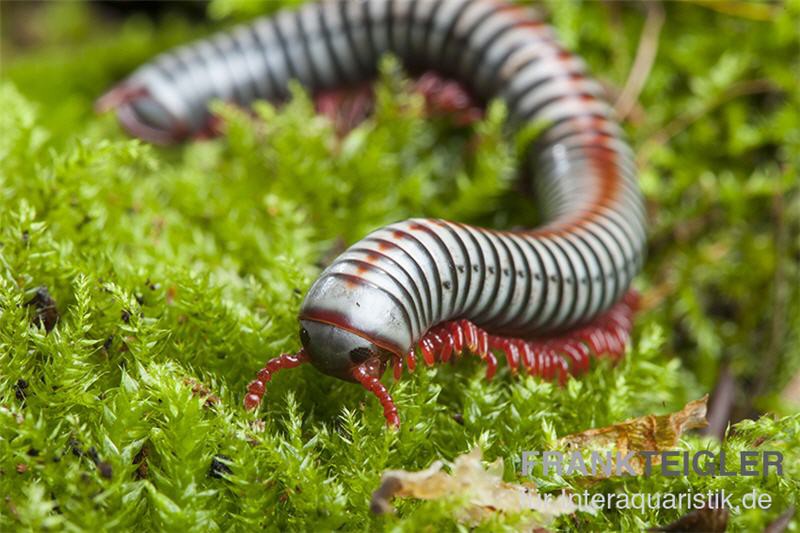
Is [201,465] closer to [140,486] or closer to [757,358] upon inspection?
[140,486]

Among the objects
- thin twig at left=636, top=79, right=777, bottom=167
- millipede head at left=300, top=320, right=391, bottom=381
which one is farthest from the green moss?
millipede head at left=300, top=320, right=391, bottom=381

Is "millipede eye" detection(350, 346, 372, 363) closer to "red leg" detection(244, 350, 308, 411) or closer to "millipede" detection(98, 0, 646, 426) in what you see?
"millipede" detection(98, 0, 646, 426)

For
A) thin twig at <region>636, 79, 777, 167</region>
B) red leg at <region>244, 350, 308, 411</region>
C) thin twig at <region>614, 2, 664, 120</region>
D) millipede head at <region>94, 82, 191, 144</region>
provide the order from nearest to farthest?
red leg at <region>244, 350, 308, 411</region>
thin twig at <region>636, 79, 777, 167</region>
thin twig at <region>614, 2, 664, 120</region>
millipede head at <region>94, 82, 191, 144</region>

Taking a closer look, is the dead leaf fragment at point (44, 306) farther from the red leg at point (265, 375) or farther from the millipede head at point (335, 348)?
the millipede head at point (335, 348)

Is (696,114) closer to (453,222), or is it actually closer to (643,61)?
(643,61)

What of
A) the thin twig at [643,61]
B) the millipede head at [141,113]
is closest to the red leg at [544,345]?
the thin twig at [643,61]

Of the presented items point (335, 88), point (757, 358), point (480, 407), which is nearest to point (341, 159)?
point (335, 88)

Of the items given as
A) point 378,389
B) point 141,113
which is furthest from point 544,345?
point 141,113
